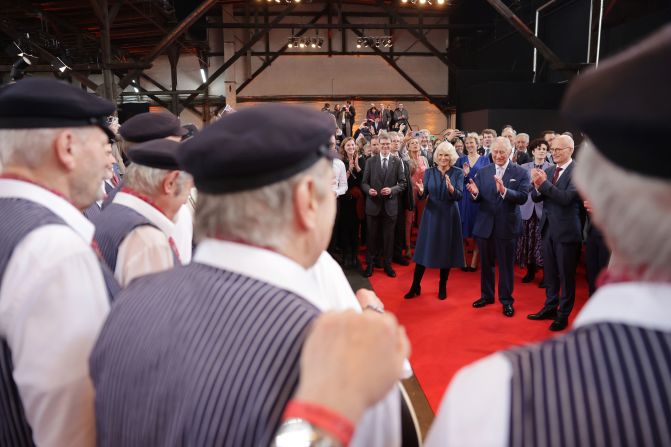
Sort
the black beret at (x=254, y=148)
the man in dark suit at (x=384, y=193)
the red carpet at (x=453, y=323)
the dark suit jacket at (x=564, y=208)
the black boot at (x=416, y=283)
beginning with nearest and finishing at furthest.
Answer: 1. the black beret at (x=254, y=148)
2. the red carpet at (x=453, y=323)
3. the dark suit jacket at (x=564, y=208)
4. the black boot at (x=416, y=283)
5. the man in dark suit at (x=384, y=193)

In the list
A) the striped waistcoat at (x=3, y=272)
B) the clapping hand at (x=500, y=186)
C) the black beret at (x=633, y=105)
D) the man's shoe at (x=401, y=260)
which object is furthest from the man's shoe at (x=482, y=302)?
the black beret at (x=633, y=105)

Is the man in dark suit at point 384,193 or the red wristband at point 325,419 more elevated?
the red wristband at point 325,419

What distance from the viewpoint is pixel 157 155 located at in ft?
5.39

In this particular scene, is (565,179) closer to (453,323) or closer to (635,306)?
(453,323)

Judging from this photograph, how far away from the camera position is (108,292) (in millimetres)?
1127

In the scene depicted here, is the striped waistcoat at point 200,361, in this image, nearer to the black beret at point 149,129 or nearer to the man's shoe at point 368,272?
the black beret at point 149,129

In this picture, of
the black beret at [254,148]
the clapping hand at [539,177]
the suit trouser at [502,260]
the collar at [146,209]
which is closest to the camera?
the black beret at [254,148]

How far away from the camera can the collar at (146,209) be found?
63.1 inches

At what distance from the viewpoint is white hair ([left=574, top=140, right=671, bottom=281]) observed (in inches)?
21.1

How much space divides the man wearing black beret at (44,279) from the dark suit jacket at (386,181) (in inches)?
170

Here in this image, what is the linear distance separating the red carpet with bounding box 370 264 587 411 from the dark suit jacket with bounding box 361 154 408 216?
0.85m

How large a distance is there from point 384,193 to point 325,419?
4.81 meters

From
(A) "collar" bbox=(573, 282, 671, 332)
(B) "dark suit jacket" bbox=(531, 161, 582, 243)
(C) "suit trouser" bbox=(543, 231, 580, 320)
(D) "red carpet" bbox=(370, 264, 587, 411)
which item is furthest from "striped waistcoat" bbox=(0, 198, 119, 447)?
(C) "suit trouser" bbox=(543, 231, 580, 320)

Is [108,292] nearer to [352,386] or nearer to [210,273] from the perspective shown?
[210,273]
